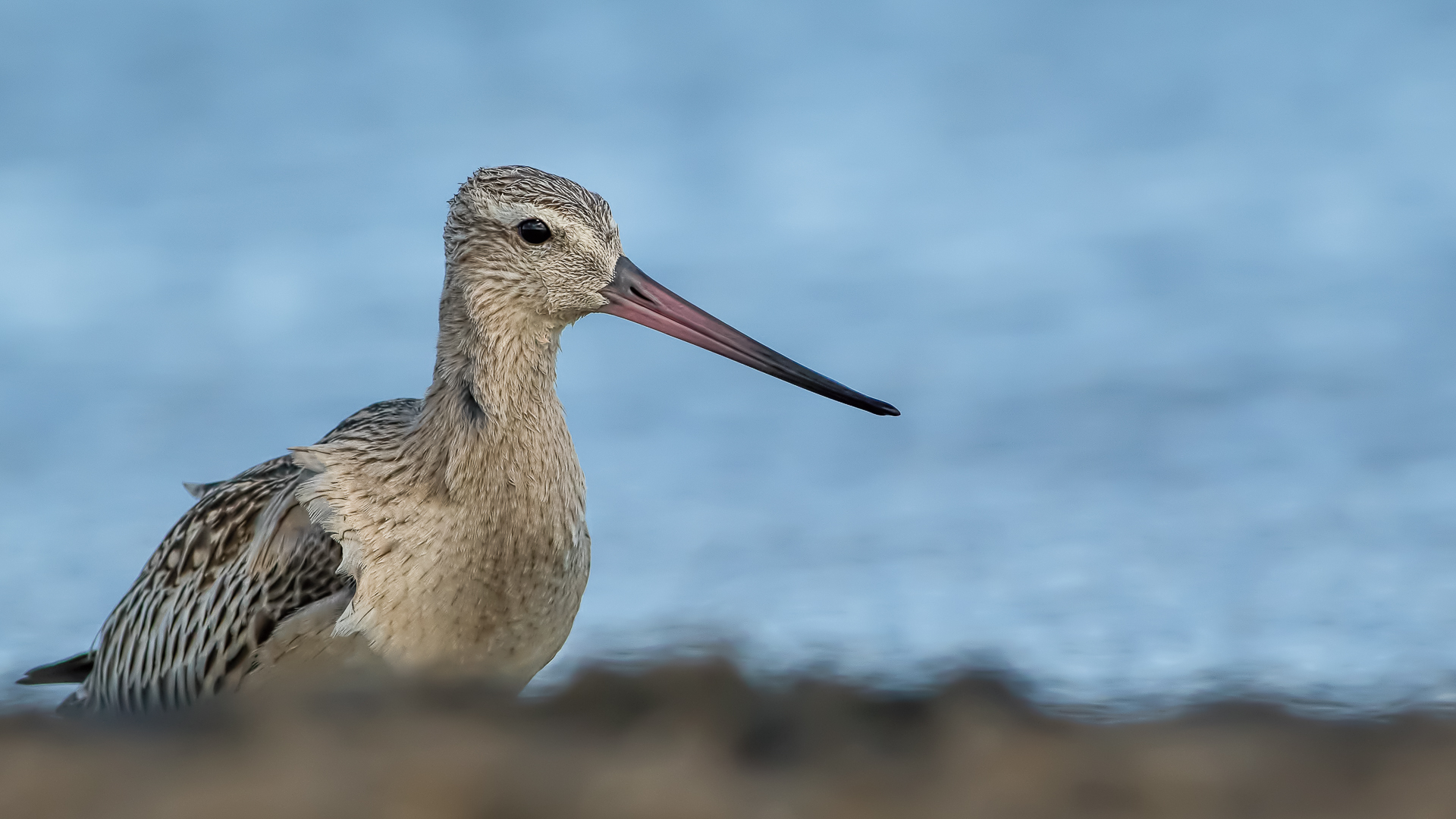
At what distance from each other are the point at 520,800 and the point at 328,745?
1.75ft

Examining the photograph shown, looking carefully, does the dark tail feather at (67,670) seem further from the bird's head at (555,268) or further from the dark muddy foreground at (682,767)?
the dark muddy foreground at (682,767)

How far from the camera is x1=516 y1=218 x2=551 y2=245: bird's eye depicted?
17.9 feet

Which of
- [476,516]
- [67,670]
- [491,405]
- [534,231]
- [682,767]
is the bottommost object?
[682,767]

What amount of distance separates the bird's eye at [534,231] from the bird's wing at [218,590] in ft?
2.53

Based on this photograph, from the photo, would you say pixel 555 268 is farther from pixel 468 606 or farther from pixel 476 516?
pixel 468 606

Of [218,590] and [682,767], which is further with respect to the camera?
[218,590]

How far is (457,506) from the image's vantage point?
17.2ft

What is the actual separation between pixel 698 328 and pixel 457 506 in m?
1.03

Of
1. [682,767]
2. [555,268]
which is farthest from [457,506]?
[682,767]

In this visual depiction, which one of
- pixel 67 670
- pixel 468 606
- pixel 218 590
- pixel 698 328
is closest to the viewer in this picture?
pixel 468 606

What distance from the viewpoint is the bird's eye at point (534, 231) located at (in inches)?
215

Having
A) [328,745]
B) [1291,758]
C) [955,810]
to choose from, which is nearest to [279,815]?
[328,745]

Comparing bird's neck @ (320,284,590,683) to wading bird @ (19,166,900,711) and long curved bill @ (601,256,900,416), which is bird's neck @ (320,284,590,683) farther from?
long curved bill @ (601,256,900,416)

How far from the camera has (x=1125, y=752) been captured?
11.2 ft
